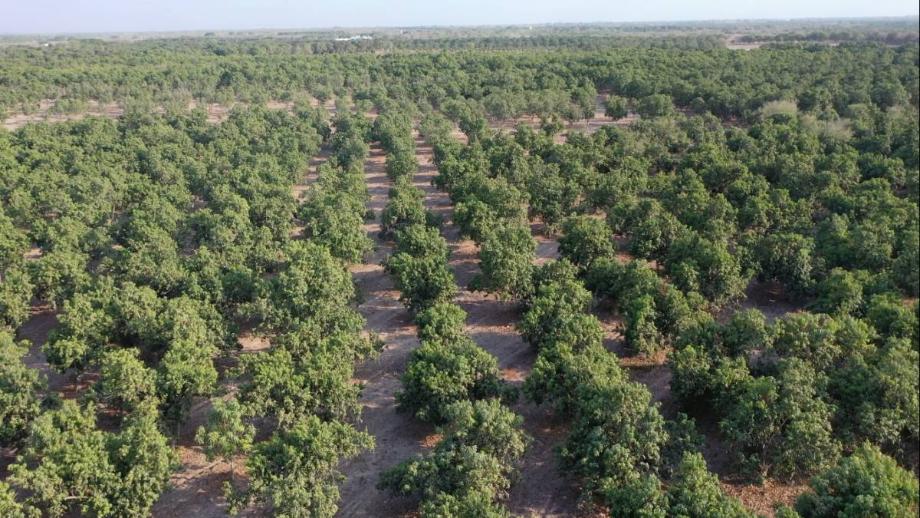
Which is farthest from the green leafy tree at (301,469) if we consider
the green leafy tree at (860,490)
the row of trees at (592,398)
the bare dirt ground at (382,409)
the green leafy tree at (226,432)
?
the green leafy tree at (860,490)

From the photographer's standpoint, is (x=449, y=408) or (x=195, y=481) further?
(x=195, y=481)

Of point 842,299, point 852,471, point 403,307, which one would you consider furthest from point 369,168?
point 852,471

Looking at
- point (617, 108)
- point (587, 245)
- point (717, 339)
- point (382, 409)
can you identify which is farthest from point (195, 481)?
point (617, 108)

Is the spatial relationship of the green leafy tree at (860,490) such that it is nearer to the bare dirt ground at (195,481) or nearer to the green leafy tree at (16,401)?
the bare dirt ground at (195,481)

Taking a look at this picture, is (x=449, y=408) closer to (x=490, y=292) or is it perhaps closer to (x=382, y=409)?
(x=382, y=409)

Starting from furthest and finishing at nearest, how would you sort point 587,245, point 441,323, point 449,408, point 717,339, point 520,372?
point 587,245 < point 520,372 < point 441,323 < point 717,339 < point 449,408

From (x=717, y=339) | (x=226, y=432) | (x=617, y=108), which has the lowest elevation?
(x=226, y=432)

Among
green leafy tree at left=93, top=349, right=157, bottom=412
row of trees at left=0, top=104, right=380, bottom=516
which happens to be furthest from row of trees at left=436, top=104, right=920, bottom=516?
green leafy tree at left=93, top=349, right=157, bottom=412

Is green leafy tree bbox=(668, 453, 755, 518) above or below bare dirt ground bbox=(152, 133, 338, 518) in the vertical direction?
above

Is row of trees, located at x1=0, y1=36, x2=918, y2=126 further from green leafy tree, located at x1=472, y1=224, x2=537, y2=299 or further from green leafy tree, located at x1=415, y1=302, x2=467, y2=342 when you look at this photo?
green leafy tree, located at x1=415, y1=302, x2=467, y2=342

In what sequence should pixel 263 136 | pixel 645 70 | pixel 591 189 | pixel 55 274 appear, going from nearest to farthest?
pixel 55 274 → pixel 591 189 → pixel 263 136 → pixel 645 70

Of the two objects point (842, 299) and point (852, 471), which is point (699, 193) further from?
point (852, 471)
